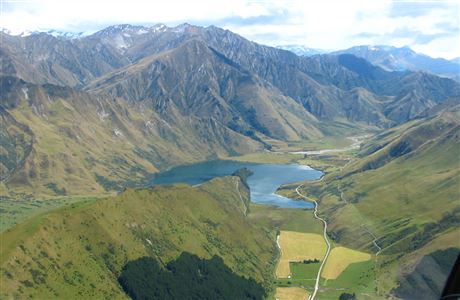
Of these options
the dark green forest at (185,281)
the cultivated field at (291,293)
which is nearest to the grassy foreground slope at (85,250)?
the dark green forest at (185,281)

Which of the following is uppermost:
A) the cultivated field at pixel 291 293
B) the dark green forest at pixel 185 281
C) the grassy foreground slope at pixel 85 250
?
the grassy foreground slope at pixel 85 250

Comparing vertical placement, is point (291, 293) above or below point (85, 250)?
below

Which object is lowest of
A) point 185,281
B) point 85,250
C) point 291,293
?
point 291,293

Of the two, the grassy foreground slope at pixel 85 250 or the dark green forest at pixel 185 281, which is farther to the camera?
the dark green forest at pixel 185 281

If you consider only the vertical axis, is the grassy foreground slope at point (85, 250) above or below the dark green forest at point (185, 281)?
above

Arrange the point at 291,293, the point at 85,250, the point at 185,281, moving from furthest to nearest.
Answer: the point at 291,293 → the point at 185,281 → the point at 85,250

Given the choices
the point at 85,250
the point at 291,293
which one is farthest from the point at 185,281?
the point at 291,293

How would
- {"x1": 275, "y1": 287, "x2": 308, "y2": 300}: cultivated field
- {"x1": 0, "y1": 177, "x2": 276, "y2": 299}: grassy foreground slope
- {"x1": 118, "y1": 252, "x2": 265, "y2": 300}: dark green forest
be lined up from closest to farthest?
{"x1": 0, "y1": 177, "x2": 276, "y2": 299}: grassy foreground slope, {"x1": 118, "y1": 252, "x2": 265, "y2": 300}: dark green forest, {"x1": 275, "y1": 287, "x2": 308, "y2": 300}: cultivated field

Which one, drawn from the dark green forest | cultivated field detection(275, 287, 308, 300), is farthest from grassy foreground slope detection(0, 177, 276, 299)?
cultivated field detection(275, 287, 308, 300)

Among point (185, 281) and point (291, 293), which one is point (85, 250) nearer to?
point (185, 281)

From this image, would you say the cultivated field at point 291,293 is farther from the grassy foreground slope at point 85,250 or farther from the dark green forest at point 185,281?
the grassy foreground slope at point 85,250

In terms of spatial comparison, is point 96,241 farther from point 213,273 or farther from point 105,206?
point 213,273

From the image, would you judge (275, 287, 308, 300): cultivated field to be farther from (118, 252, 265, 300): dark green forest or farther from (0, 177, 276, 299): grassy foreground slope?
(0, 177, 276, 299): grassy foreground slope
